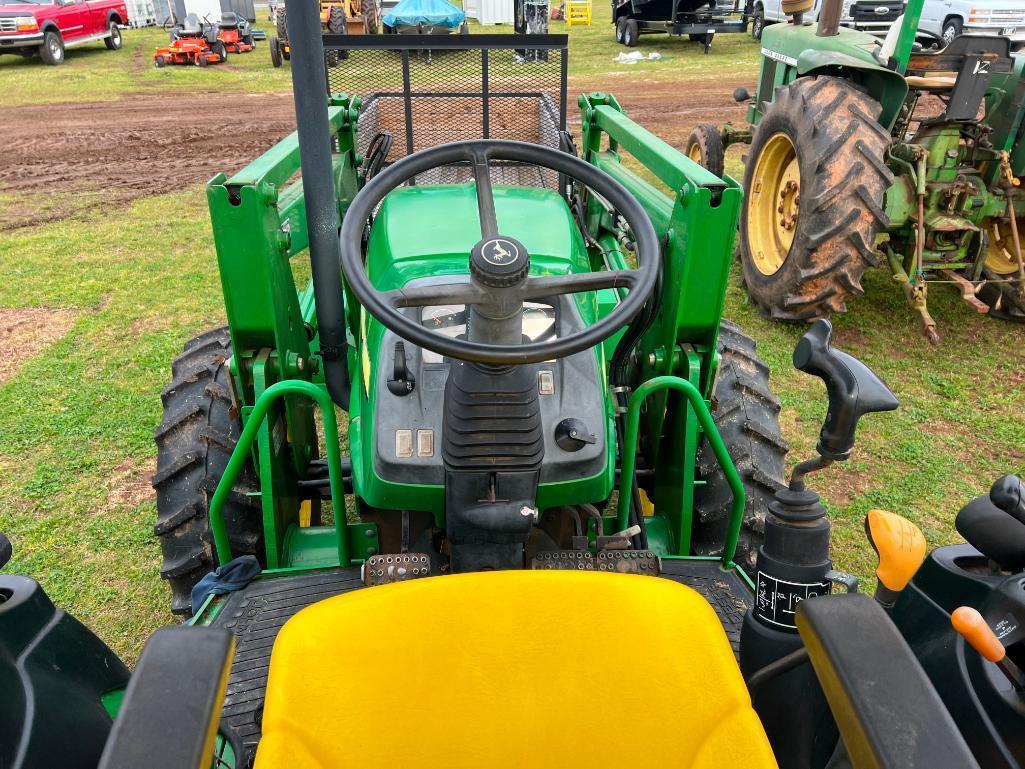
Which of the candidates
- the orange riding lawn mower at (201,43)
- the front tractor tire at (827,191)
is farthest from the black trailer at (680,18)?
the front tractor tire at (827,191)

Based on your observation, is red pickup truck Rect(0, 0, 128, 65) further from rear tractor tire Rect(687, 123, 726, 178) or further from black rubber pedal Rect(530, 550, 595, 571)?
black rubber pedal Rect(530, 550, 595, 571)

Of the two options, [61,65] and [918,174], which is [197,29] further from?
[918,174]

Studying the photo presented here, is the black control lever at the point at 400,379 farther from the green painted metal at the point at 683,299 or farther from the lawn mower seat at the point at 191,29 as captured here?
the lawn mower seat at the point at 191,29

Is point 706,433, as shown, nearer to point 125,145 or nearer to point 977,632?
point 977,632

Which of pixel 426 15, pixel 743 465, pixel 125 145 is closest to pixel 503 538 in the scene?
pixel 743 465

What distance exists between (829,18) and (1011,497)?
4474mm

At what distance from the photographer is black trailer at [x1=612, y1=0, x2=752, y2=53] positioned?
17228mm

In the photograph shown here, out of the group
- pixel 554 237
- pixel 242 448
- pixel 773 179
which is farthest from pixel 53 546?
pixel 773 179

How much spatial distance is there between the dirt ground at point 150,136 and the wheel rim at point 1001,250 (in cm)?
481

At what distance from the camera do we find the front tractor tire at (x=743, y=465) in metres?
2.49

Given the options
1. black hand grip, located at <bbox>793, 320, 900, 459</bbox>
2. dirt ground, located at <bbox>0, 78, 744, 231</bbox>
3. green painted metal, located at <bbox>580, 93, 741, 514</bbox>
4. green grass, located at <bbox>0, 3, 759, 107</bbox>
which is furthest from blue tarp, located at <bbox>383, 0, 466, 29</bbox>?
black hand grip, located at <bbox>793, 320, 900, 459</bbox>

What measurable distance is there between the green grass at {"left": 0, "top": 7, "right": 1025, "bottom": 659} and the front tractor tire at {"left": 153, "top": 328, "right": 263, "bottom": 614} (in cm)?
51

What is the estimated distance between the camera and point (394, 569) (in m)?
2.06

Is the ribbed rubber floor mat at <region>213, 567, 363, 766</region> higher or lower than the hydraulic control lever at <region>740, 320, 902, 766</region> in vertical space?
lower
